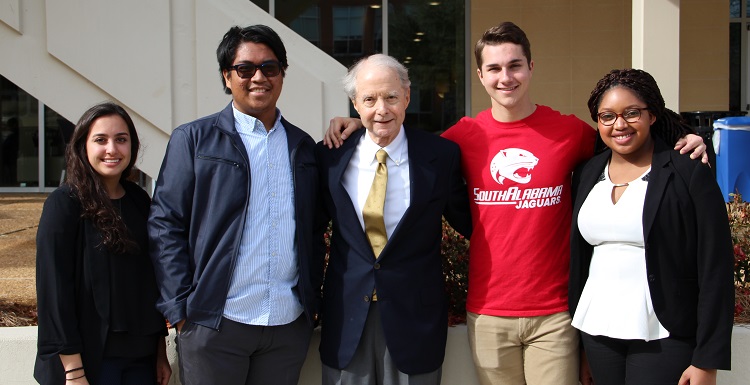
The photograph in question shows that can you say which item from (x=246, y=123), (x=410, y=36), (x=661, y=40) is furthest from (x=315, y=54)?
(x=410, y=36)

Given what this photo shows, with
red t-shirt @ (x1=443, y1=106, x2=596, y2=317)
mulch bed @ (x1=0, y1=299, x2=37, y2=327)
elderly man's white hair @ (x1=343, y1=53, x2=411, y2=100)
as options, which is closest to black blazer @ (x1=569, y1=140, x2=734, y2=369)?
red t-shirt @ (x1=443, y1=106, x2=596, y2=317)

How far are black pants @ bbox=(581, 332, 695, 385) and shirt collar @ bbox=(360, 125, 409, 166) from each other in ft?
3.50

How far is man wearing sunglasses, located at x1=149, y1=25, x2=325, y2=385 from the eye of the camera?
2900 mm

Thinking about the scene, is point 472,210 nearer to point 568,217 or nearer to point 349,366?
point 568,217

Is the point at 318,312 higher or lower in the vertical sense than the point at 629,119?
lower

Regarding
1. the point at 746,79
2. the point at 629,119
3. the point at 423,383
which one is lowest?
the point at 423,383

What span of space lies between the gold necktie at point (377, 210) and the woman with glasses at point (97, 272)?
929 millimetres

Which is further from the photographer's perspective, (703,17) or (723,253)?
(703,17)

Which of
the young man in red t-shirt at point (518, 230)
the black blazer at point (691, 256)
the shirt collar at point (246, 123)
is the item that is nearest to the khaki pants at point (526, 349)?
the young man in red t-shirt at point (518, 230)

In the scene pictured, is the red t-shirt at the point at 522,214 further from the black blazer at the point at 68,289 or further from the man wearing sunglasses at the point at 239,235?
the black blazer at the point at 68,289

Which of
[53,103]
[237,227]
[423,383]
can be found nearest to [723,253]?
[423,383]

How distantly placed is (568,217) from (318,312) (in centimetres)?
117

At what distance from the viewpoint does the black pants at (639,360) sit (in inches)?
109

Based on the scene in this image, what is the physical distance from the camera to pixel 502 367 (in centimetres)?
315
